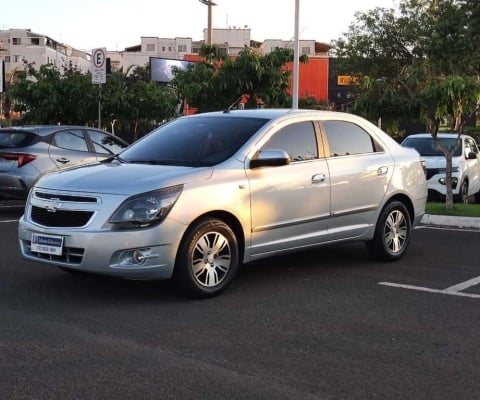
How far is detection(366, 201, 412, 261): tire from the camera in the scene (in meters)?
7.73

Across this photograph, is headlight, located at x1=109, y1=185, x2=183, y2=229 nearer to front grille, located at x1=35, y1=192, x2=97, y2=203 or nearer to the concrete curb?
front grille, located at x1=35, y1=192, x2=97, y2=203

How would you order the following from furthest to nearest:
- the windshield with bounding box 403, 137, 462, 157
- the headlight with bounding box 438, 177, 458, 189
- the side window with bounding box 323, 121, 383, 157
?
the windshield with bounding box 403, 137, 462, 157 → the headlight with bounding box 438, 177, 458, 189 → the side window with bounding box 323, 121, 383, 157

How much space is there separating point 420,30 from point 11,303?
30.4 m

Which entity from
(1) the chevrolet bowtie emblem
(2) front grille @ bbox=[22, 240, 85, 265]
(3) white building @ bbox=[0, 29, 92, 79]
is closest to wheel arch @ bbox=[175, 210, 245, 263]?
(2) front grille @ bbox=[22, 240, 85, 265]

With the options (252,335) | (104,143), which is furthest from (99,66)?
(252,335)

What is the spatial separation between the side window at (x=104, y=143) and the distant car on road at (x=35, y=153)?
27mm

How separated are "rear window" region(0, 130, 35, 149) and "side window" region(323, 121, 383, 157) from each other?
19.8 feet

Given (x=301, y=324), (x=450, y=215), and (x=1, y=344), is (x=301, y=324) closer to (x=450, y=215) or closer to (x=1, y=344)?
(x=1, y=344)

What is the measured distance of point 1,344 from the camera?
188 inches

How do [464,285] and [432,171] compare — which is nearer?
[464,285]

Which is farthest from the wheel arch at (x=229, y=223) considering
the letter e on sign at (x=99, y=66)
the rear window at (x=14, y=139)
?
the letter e on sign at (x=99, y=66)

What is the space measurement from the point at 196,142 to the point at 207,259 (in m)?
1.34

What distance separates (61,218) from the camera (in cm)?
589

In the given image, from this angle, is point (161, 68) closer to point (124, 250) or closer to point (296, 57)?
point (296, 57)
